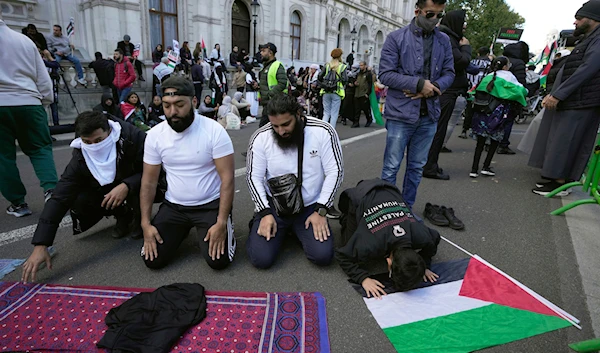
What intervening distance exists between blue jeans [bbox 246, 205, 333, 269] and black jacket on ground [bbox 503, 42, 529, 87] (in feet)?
17.5

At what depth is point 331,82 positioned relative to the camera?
7.72 metres

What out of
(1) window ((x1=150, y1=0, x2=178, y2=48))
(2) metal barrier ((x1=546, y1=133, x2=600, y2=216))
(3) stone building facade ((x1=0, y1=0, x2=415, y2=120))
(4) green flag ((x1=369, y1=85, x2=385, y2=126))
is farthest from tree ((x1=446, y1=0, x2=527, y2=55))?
(2) metal barrier ((x1=546, y1=133, x2=600, y2=216))

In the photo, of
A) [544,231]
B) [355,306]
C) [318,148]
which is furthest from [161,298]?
[544,231]

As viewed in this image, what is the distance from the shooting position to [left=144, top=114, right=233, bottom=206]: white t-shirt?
272 cm

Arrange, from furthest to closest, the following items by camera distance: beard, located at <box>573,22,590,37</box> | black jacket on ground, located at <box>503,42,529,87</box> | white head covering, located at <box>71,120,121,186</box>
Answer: black jacket on ground, located at <box>503,42,529,87</box>, beard, located at <box>573,22,590,37</box>, white head covering, located at <box>71,120,121,186</box>

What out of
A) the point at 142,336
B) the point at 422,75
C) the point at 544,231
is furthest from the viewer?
the point at 544,231

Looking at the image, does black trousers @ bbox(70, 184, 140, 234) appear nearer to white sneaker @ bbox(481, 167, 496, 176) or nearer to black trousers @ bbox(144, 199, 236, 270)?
black trousers @ bbox(144, 199, 236, 270)

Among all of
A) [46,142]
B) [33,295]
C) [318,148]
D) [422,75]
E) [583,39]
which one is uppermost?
[583,39]

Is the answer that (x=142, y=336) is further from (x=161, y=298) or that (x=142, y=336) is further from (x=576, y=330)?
(x=576, y=330)

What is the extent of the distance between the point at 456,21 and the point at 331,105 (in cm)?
369

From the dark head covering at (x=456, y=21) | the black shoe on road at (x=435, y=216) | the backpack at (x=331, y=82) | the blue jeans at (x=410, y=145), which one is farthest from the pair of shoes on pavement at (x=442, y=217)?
the backpack at (x=331, y=82)

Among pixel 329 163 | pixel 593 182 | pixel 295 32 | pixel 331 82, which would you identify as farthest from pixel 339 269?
pixel 295 32

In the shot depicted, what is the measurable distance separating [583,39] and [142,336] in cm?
522

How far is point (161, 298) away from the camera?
2.27 meters
